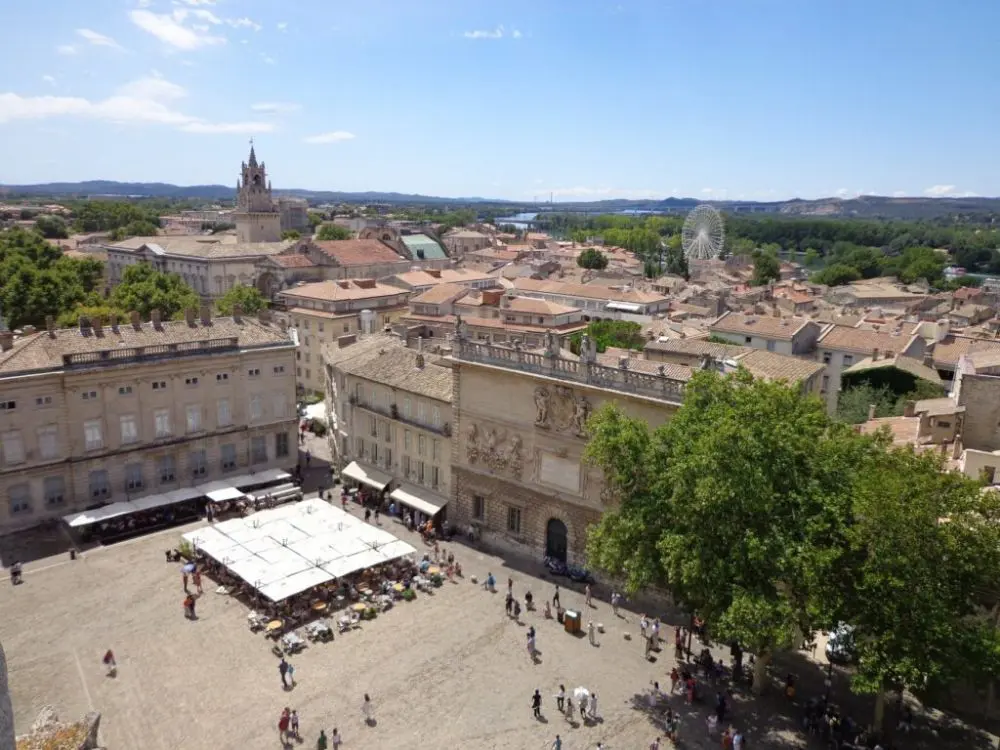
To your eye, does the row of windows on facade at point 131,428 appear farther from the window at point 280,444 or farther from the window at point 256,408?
the window at point 280,444

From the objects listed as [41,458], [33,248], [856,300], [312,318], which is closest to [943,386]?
[312,318]

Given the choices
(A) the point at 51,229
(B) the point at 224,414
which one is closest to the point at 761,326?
(B) the point at 224,414

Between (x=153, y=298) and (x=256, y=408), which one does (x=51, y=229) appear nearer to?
(x=153, y=298)

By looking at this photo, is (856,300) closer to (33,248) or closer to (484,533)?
(484,533)

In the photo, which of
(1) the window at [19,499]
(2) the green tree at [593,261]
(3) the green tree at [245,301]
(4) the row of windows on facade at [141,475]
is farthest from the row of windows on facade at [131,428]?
(2) the green tree at [593,261]

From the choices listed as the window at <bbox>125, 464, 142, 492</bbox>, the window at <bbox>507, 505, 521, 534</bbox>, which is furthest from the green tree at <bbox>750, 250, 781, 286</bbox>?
the window at <bbox>125, 464, 142, 492</bbox>
